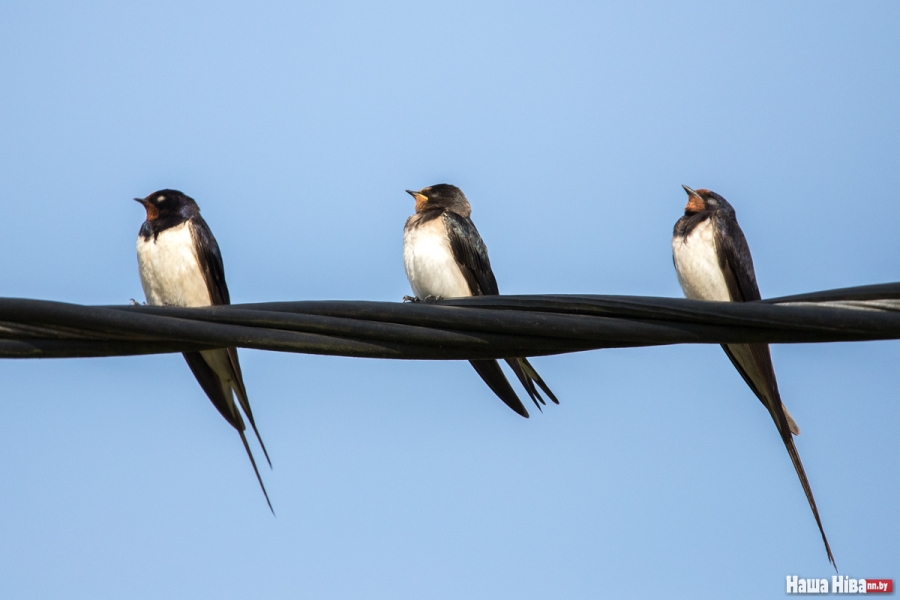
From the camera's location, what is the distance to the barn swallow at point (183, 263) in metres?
4.71

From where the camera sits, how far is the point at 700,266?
200 inches

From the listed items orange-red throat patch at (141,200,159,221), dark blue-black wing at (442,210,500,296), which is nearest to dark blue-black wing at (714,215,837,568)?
dark blue-black wing at (442,210,500,296)

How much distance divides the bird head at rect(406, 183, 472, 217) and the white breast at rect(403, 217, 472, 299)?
2.74 feet

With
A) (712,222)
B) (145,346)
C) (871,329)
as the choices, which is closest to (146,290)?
(145,346)

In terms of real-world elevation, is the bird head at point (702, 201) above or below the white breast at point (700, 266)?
above

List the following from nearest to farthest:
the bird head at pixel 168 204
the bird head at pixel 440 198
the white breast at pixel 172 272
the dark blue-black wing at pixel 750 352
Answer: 1. the dark blue-black wing at pixel 750 352
2. the white breast at pixel 172 272
3. the bird head at pixel 168 204
4. the bird head at pixel 440 198

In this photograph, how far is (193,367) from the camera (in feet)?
15.5

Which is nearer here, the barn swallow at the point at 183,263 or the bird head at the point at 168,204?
the barn swallow at the point at 183,263

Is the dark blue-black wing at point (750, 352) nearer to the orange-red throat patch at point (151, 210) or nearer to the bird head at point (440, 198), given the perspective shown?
the bird head at point (440, 198)

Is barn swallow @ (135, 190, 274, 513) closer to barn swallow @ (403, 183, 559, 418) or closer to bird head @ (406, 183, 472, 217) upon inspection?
barn swallow @ (403, 183, 559, 418)

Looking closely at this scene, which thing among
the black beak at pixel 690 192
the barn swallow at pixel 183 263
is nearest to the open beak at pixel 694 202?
the black beak at pixel 690 192

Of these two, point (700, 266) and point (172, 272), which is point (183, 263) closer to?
point (172, 272)

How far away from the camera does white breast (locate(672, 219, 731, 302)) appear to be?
16.5 ft

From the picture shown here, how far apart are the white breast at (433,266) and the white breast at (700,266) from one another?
3.38 feet
